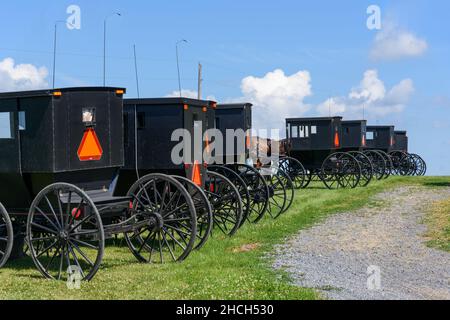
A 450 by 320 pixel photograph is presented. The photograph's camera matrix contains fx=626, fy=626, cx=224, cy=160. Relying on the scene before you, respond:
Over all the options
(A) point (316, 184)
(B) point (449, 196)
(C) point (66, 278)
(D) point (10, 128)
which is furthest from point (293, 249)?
(A) point (316, 184)

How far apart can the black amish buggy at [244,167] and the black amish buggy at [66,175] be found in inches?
137

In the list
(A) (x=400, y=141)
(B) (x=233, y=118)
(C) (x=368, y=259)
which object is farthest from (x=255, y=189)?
(A) (x=400, y=141)

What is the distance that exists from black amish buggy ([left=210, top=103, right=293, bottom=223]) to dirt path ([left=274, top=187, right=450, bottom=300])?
1.41 m

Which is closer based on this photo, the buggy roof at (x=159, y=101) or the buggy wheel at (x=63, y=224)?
the buggy wheel at (x=63, y=224)

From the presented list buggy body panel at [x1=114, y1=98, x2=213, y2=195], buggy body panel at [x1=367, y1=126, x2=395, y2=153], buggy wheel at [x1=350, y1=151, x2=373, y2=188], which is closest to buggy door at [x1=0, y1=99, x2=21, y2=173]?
buggy body panel at [x1=114, y1=98, x2=213, y2=195]

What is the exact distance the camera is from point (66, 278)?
27.7ft

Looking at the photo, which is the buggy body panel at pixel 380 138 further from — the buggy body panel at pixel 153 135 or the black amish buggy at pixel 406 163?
the buggy body panel at pixel 153 135

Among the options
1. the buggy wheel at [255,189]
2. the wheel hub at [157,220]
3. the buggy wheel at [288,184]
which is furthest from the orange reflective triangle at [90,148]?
the buggy wheel at [288,184]

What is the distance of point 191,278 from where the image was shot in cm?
798

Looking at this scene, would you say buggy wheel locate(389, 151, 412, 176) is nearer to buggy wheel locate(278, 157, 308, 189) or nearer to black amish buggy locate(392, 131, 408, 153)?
black amish buggy locate(392, 131, 408, 153)

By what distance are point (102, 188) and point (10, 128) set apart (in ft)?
5.37

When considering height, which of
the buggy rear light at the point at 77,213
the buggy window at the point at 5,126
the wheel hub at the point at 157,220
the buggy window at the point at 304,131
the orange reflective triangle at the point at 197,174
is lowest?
the wheel hub at the point at 157,220

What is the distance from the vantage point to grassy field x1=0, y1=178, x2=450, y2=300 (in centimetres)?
720

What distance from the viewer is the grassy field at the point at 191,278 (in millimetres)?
7195
